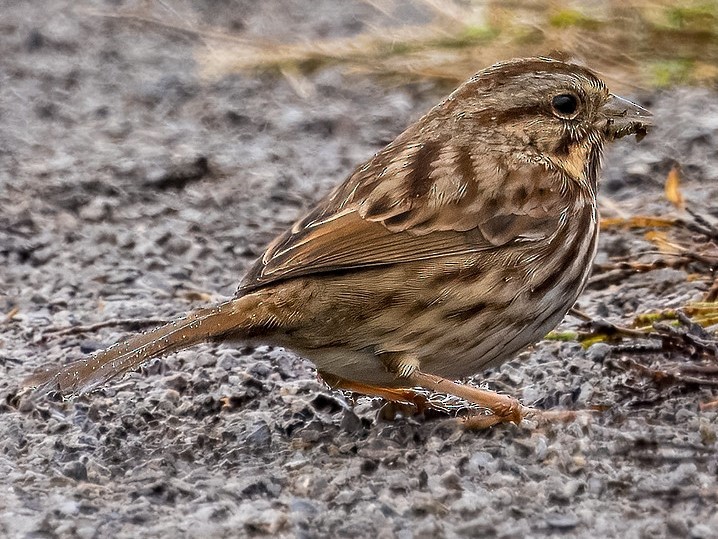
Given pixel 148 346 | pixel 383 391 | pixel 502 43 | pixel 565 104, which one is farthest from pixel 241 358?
pixel 502 43

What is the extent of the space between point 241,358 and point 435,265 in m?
1.19

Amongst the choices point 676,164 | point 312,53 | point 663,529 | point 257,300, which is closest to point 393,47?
point 312,53

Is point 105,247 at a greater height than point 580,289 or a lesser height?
lesser

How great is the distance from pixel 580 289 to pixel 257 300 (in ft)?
3.34

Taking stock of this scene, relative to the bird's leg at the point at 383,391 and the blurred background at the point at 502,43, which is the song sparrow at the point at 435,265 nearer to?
the bird's leg at the point at 383,391

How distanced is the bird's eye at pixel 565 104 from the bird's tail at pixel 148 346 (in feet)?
4.04

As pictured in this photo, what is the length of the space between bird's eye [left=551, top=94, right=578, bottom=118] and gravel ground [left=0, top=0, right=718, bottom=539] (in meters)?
0.83

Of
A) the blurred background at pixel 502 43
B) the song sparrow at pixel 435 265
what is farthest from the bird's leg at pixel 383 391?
the blurred background at pixel 502 43

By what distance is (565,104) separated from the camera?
15.3 feet

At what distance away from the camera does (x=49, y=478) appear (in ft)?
13.4

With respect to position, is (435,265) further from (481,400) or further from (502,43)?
(502,43)

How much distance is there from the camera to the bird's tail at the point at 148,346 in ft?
13.1

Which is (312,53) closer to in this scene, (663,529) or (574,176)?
(574,176)

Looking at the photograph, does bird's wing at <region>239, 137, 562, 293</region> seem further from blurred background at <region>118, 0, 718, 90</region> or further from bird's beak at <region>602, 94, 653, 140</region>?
blurred background at <region>118, 0, 718, 90</region>
